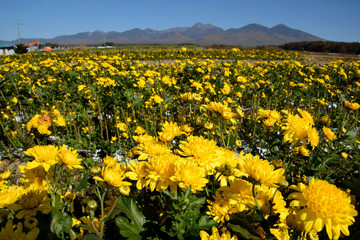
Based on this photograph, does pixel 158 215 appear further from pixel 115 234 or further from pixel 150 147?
pixel 150 147

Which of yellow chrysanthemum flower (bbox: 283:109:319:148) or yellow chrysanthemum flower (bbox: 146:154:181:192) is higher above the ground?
yellow chrysanthemum flower (bbox: 283:109:319:148)

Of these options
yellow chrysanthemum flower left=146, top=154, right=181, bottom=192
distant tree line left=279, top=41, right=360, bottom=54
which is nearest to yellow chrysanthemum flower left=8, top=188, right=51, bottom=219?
yellow chrysanthemum flower left=146, top=154, right=181, bottom=192

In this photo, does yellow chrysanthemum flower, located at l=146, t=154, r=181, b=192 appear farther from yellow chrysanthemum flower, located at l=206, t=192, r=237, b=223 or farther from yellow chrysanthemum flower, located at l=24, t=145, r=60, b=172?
yellow chrysanthemum flower, located at l=24, t=145, r=60, b=172

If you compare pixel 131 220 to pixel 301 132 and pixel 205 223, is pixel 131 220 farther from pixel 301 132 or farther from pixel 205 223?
pixel 301 132

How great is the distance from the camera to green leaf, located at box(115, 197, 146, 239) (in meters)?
1.11

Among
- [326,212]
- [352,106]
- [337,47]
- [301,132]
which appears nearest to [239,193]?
[326,212]

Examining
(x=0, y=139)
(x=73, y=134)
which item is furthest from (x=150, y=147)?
(x=0, y=139)

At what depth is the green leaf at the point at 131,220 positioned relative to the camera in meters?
1.11

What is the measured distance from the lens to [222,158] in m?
1.22

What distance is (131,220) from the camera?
119cm

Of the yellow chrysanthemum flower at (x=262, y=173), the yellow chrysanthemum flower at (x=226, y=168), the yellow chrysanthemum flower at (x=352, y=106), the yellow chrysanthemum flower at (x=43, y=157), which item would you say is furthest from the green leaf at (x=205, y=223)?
the yellow chrysanthemum flower at (x=352, y=106)

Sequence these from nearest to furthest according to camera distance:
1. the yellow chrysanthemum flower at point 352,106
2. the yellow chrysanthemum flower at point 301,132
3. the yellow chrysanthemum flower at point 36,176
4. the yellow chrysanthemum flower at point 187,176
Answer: the yellow chrysanthemum flower at point 187,176 < the yellow chrysanthemum flower at point 36,176 < the yellow chrysanthemum flower at point 301,132 < the yellow chrysanthemum flower at point 352,106

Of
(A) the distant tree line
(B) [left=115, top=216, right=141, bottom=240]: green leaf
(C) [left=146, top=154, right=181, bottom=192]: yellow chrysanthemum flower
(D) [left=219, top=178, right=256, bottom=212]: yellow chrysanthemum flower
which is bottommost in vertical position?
(B) [left=115, top=216, right=141, bottom=240]: green leaf

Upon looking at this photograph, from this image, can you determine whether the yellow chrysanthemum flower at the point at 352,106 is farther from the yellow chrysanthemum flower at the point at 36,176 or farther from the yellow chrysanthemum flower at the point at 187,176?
the yellow chrysanthemum flower at the point at 36,176
